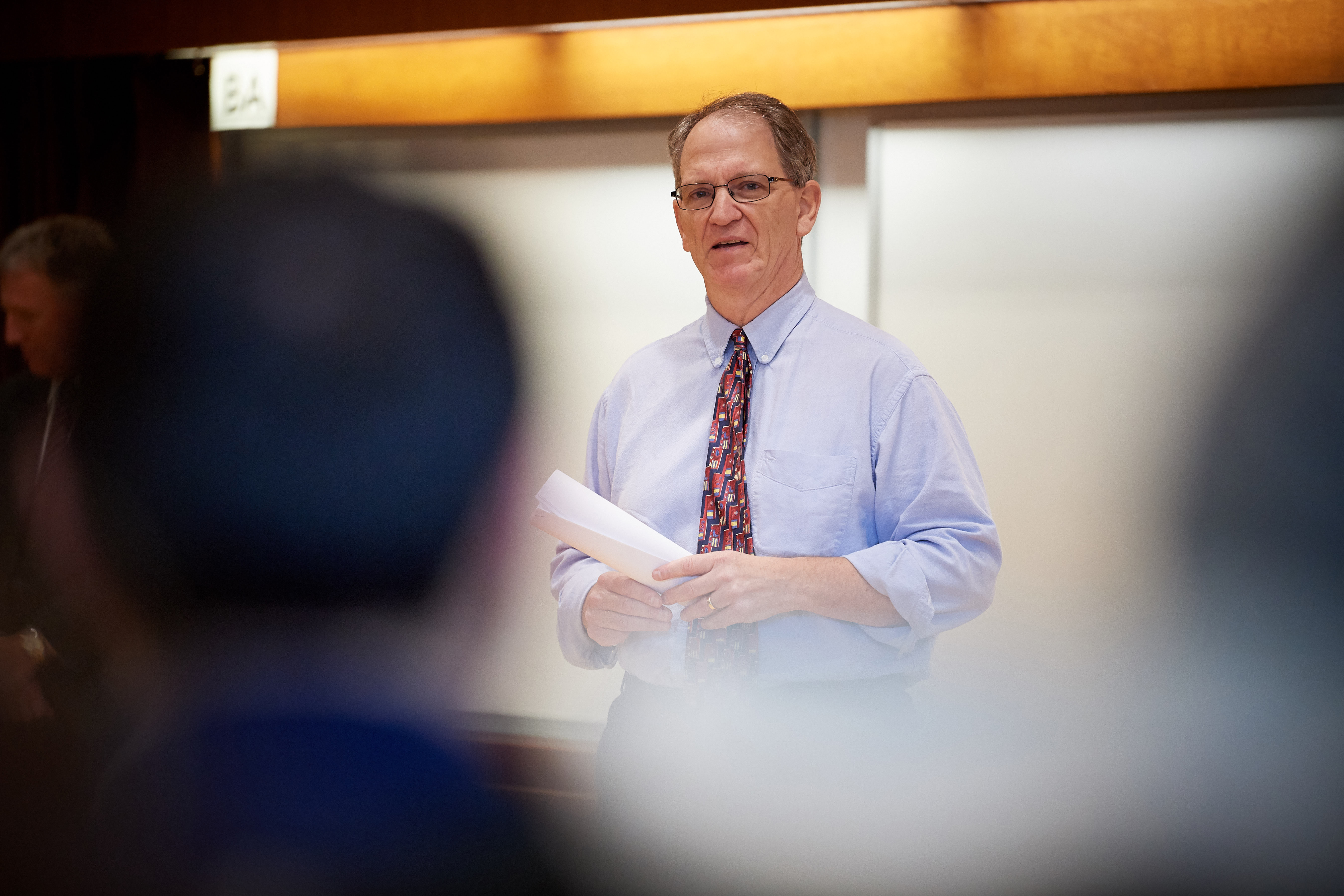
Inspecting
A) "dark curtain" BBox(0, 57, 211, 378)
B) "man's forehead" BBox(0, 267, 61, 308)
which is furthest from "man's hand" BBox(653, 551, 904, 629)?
"man's forehead" BBox(0, 267, 61, 308)

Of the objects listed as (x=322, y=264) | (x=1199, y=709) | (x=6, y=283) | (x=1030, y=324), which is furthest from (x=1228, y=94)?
(x=6, y=283)

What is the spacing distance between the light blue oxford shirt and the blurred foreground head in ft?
3.01

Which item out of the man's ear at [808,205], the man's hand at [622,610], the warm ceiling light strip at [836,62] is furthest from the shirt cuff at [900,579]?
the warm ceiling light strip at [836,62]

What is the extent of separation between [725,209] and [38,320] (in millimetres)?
2079

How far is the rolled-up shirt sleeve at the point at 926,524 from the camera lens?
1.51 metres

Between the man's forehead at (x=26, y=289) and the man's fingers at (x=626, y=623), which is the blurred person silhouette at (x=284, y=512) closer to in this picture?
the man's forehead at (x=26, y=289)

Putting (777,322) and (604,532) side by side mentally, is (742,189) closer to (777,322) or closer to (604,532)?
(777,322)

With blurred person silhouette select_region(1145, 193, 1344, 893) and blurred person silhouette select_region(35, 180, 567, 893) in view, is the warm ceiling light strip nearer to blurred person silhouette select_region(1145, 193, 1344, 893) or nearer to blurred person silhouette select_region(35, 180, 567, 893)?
blurred person silhouette select_region(35, 180, 567, 893)

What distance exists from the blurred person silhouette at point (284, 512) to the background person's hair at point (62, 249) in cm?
8

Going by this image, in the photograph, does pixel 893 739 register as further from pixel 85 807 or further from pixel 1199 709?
pixel 85 807

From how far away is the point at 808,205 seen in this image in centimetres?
170

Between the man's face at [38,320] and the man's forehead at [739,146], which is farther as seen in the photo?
the man's face at [38,320]

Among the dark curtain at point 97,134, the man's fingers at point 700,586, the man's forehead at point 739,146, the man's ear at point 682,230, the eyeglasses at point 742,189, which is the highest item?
the dark curtain at point 97,134

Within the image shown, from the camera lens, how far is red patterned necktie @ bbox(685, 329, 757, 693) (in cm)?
161
